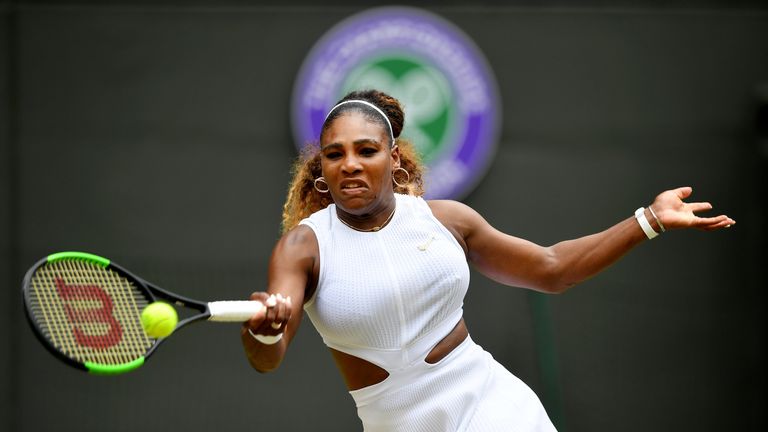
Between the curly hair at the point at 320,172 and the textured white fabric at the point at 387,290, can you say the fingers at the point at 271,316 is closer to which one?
the textured white fabric at the point at 387,290

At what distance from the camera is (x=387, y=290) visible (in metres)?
3.43

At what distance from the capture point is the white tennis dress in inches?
135

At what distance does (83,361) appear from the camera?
9.80 ft

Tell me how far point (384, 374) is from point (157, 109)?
10.8 ft

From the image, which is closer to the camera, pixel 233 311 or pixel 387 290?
pixel 233 311

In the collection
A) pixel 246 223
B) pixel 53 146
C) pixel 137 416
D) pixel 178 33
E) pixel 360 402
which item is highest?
pixel 178 33

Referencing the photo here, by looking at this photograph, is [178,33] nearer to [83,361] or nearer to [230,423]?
[230,423]

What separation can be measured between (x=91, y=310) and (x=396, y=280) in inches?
34.5

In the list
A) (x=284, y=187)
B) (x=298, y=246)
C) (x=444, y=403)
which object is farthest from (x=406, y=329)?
(x=284, y=187)

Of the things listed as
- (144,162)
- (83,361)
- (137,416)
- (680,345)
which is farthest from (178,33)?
(83,361)

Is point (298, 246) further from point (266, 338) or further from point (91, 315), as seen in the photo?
point (91, 315)

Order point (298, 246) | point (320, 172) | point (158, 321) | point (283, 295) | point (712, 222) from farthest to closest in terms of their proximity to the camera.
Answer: point (320, 172), point (712, 222), point (298, 246), point (283, 295), point (158, 321)

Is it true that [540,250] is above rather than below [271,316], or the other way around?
above

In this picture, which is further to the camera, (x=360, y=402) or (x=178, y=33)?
(x=178, y=33)
